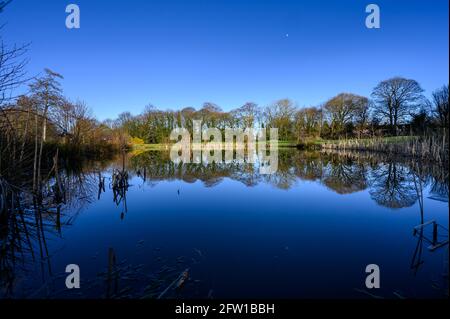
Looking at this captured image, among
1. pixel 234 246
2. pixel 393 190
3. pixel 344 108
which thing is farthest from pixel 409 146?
pixel 344 108

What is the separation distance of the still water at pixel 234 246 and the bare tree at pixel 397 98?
28.2 m

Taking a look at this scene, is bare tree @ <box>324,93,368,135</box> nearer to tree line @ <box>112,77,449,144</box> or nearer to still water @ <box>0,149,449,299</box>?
tree line @ <box>112,77,449,144</box>

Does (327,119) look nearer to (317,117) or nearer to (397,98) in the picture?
(317,117)

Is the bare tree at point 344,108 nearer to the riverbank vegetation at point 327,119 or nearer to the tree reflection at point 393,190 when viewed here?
the riverbank vegetation at point 327,119

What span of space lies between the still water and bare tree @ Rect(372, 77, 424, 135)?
92.4 ft

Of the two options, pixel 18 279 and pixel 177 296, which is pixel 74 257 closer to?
pixel 18 279

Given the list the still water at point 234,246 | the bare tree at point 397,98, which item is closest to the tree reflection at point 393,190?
the still water at point 234,246

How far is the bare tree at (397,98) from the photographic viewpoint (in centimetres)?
2875

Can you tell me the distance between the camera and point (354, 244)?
144 inches

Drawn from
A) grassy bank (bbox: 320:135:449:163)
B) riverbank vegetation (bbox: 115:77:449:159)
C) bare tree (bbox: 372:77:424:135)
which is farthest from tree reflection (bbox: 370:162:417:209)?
bare tree (bbox: 372:77:424:135)

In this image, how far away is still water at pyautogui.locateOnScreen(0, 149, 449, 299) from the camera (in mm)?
2469

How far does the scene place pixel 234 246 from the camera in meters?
3.60

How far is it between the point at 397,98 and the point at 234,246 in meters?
35.3
